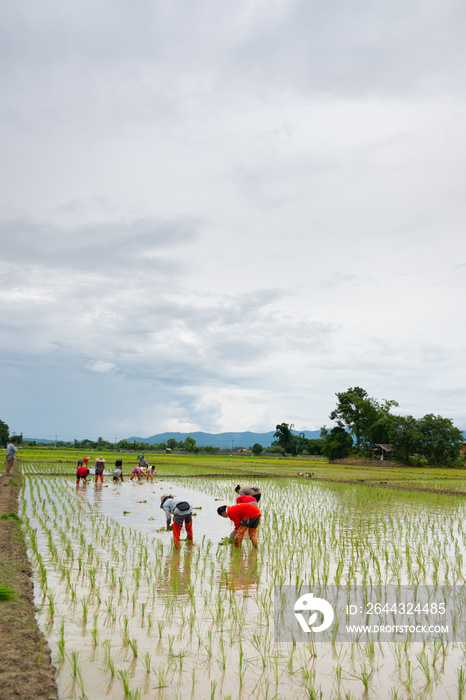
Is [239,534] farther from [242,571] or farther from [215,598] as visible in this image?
[215,598]

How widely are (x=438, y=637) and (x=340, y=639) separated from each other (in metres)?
0.80

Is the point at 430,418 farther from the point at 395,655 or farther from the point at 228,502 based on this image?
the point at 395,655

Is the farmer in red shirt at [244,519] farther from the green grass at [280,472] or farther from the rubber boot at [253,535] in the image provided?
the green grass at [280,472]

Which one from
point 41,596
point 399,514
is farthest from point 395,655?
point 399,514

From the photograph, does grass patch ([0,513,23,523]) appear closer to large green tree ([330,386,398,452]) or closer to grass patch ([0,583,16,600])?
grass patch ([0,583,16,600])

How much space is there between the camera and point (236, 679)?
3408mm

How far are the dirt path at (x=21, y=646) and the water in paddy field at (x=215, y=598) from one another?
0.12 meters

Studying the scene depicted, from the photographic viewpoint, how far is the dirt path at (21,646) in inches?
119

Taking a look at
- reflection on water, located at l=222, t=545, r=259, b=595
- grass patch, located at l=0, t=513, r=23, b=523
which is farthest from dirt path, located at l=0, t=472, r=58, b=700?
grass patch, located at l=0, t=513, r=23, b=523

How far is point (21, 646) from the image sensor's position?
3.55 meters

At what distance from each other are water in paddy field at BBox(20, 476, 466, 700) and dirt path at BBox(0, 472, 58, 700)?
0.12 m

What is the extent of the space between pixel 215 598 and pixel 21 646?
6.58ft

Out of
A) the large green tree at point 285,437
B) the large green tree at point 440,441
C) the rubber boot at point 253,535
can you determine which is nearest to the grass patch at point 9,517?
the rubber boot at point 253,535

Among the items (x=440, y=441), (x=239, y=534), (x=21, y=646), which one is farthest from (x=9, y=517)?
(x=440, y=441)
